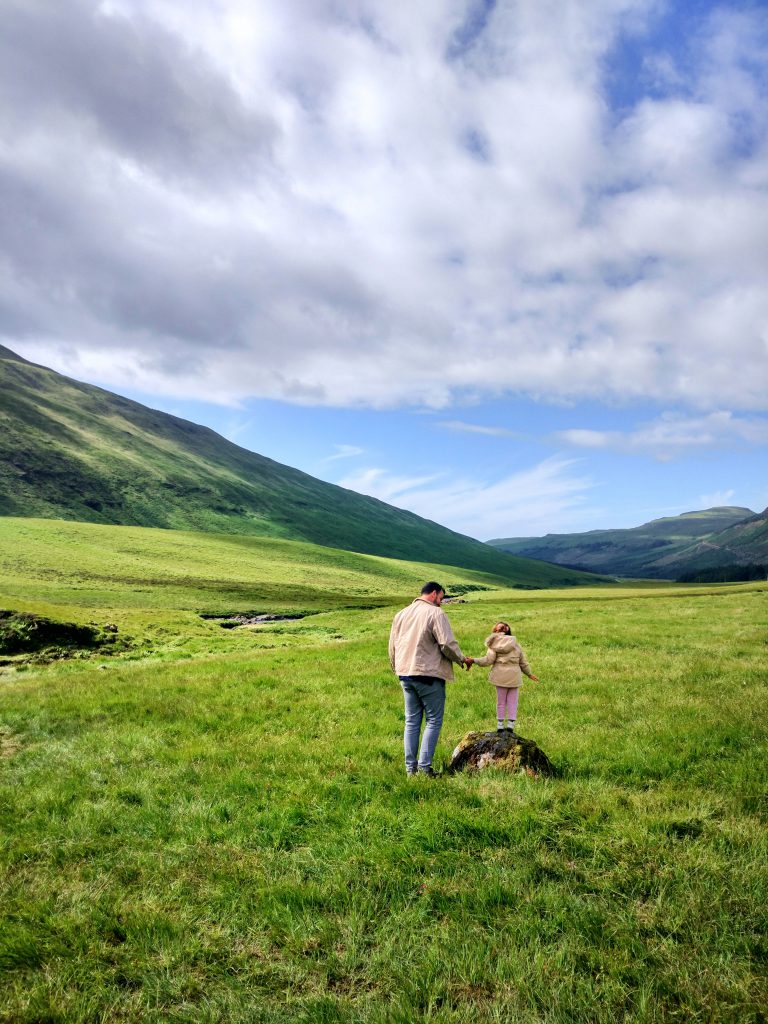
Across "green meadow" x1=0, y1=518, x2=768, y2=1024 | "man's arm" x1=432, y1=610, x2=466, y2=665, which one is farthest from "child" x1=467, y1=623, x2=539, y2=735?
"man's arm" x1=432, y1=610, x2=466, y2=665

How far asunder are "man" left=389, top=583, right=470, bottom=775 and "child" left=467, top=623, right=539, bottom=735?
2597 millimetres

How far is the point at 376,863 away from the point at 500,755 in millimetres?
3640

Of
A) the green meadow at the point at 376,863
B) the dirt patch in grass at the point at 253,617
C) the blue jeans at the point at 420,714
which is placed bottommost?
the dirt patch in grass at the point at 253,617

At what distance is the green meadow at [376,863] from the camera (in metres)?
4.66

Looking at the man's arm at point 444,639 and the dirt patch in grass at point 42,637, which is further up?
the man's arm at point 444,639

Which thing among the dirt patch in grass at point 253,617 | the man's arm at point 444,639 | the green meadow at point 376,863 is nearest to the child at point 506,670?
the green meadow at point 376,863

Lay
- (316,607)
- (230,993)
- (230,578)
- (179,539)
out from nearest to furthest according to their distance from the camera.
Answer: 1. (230,993)
2. (316,607)
3. (230,578)
4. (179,539)

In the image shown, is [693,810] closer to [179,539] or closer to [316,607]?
[316,607]

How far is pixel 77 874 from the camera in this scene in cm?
672

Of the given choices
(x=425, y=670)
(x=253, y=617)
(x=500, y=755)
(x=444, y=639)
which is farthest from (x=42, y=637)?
(x=253, y=617)

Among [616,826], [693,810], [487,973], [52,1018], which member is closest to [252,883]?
[52,1018]

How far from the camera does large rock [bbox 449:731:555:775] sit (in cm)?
926

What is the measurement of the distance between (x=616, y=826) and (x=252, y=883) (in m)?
5.03

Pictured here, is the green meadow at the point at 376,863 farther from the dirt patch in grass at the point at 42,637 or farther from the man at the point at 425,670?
the dirt patch in grass at the point at 42,637
